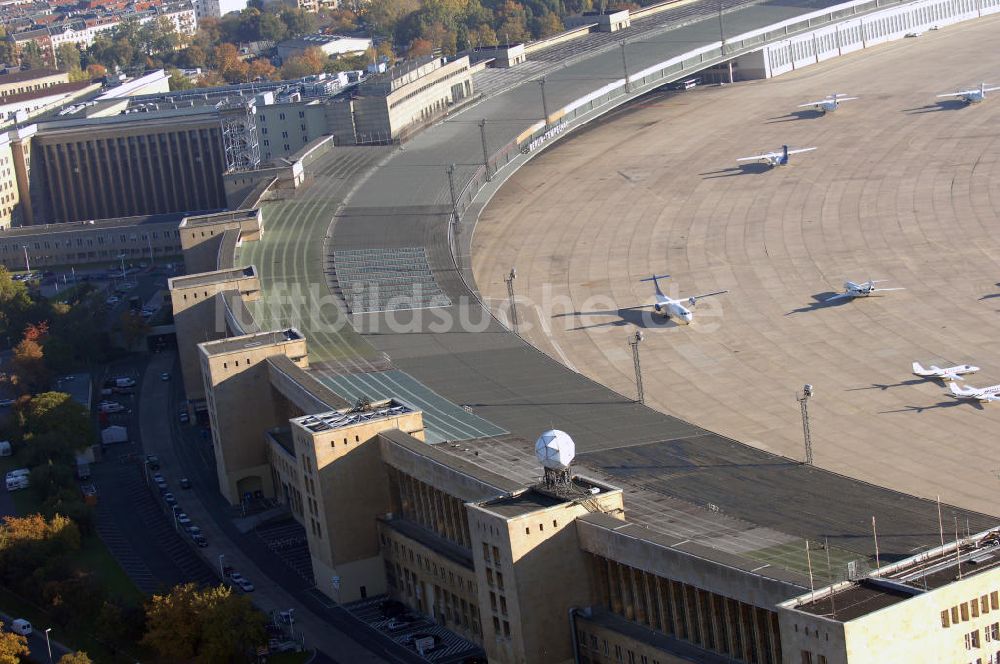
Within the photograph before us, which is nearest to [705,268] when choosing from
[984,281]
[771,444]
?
[984,281]

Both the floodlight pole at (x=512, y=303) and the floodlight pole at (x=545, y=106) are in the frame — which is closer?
the floodlight pole at (x=512, y=303)

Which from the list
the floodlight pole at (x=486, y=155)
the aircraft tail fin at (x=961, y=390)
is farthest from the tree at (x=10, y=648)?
the floodlight pole at (x=486, y=155)

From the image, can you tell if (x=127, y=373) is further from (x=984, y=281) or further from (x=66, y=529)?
(x=984, y=281)

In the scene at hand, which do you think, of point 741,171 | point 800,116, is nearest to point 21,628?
point 741,171

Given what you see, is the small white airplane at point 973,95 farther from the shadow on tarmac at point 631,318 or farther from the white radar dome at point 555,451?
the white radar dome at point 555,451

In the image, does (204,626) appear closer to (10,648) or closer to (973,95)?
(10,648)

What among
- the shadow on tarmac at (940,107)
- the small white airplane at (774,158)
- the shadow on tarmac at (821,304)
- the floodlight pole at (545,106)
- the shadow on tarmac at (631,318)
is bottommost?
the shadow on tarmac at (821,304)

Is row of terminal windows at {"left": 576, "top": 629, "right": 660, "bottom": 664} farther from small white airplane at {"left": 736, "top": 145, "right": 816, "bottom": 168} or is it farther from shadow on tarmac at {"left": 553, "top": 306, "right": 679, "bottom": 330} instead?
small white airplane at {"left": 736, "top": 145, "right": 816, "bottom": 168}

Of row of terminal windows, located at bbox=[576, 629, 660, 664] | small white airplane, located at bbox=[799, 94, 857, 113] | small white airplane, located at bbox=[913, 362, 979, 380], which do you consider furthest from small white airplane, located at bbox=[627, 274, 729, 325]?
small white airplane, located at bbox=[799, 94, 857, 113]
